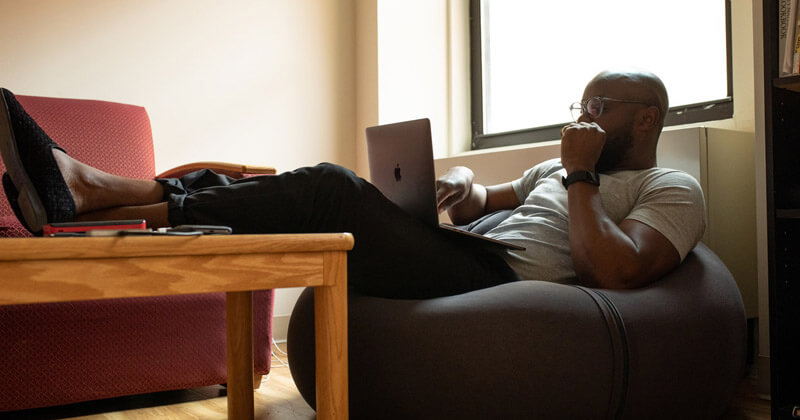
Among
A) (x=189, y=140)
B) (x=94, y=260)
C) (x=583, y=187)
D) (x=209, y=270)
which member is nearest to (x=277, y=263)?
(x=209, y=270)

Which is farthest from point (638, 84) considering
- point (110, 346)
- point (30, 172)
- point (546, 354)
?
point (110, 346)

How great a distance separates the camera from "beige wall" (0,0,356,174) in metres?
2.58

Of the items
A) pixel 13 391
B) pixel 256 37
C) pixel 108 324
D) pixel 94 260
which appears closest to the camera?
pixel 94 260

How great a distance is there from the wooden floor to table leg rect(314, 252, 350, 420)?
734mm

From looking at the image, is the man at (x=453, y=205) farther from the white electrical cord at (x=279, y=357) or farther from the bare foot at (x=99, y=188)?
the white electrical cord at (x=279, y=357)

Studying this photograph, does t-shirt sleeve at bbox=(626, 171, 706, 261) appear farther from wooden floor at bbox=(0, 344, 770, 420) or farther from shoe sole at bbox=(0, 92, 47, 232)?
shoe sole at bbox=(0, 92, 47, 232)

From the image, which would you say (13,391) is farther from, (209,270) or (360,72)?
(360,72)

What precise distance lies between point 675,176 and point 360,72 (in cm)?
205

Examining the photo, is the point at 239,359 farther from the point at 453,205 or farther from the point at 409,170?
the point at 453,205

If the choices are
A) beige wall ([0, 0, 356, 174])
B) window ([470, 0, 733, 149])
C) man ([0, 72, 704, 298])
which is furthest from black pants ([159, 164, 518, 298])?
beige wall ([0, 0, 356, 174])

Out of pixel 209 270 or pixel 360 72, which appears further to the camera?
pixel 360 72

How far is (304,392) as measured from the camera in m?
1.55

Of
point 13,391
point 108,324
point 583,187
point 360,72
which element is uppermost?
point 360,72

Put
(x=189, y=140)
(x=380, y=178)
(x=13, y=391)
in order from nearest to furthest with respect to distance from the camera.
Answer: (x=380, y=178) → (x=13, y=391) → (x=189, y=140)
